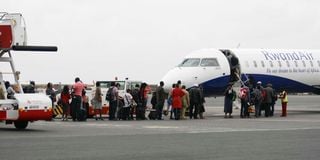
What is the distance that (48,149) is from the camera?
1476cm

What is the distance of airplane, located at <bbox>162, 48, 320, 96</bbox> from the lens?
34531 millimetres

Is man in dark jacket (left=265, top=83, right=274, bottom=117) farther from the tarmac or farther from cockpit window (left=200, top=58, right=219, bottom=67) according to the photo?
the tarmac

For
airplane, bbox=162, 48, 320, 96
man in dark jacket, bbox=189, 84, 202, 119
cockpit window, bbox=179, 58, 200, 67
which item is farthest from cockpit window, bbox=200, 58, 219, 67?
man in dark jacket, bbox=189, 84, 202, 119

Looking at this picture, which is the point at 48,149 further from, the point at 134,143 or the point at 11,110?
the point at 11,110

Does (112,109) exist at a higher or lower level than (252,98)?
lower

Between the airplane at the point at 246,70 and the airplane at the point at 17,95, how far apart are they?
12.3m

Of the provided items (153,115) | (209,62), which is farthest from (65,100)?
(209,62)

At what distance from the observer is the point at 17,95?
21.4 m

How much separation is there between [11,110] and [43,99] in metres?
1.04

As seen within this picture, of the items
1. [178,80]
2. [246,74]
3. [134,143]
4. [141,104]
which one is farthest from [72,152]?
[246,74]

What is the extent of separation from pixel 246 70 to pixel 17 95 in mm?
16965

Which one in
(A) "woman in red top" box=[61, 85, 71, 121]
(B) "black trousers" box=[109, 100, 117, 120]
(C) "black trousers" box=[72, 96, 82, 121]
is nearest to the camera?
(C) "black trousers" box=[72, 96, 82, 121]

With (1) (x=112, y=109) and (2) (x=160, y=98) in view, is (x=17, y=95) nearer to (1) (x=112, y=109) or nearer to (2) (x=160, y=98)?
(1) (x=112, y=109)

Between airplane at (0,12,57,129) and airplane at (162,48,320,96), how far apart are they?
40.2ft
